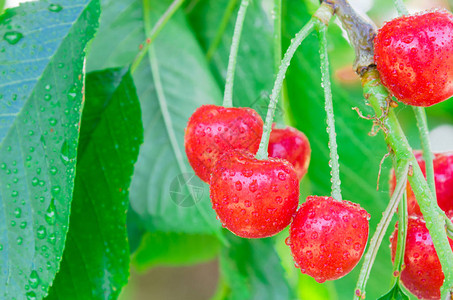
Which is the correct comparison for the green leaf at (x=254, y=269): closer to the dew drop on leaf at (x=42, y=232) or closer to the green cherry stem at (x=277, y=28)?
the green cherry stem at (x=277, y=28)

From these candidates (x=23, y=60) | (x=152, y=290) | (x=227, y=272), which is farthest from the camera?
(x=152, y=290)

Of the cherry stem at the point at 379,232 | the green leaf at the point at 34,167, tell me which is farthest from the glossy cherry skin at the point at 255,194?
the green leaf at the point at 34,167

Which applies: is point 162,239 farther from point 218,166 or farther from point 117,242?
point 218,166

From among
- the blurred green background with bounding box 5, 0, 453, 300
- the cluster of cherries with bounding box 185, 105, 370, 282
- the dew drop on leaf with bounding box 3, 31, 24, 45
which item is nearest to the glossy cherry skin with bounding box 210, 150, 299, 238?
the cluster of cherries with bounding box 185, 105, 370, 282

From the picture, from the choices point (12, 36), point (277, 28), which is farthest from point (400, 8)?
point (12, 36)

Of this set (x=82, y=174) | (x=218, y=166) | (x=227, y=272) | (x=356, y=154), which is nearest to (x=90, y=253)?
(x=82, y=174)

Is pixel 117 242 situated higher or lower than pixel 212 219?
higher
